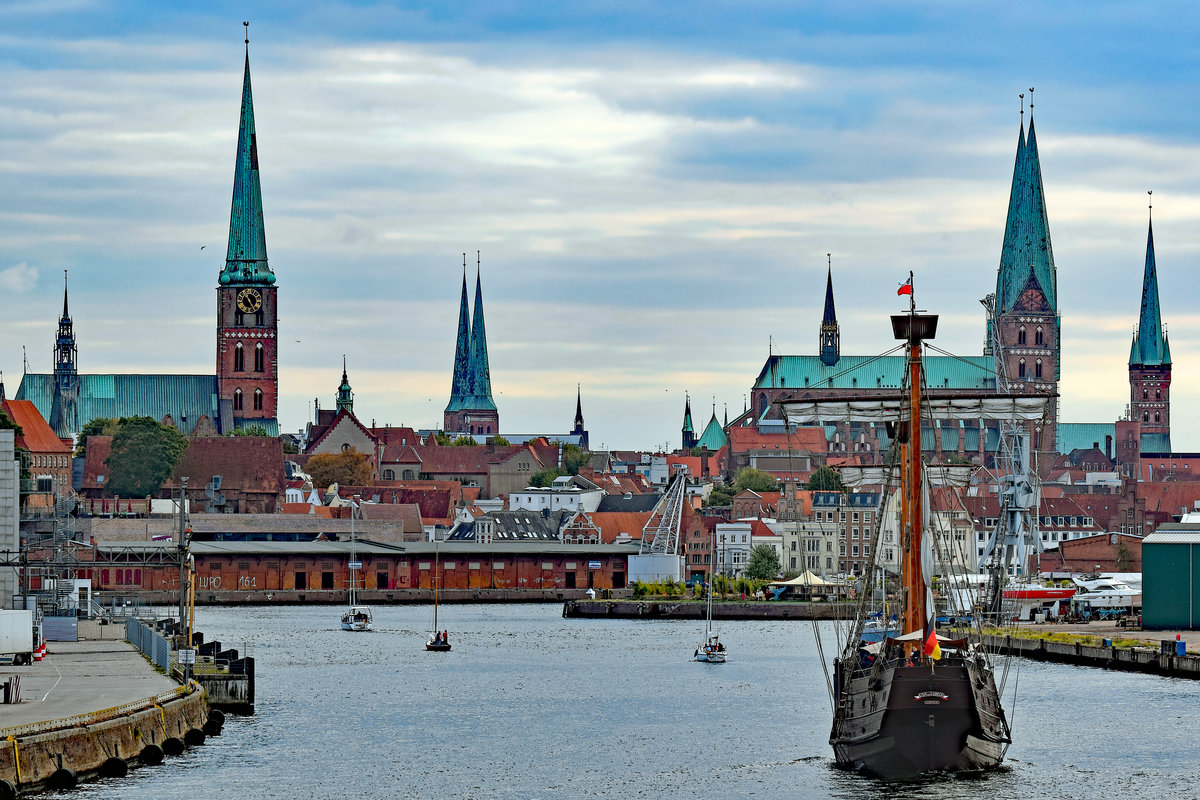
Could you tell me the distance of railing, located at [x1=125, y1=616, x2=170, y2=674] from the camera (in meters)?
55.5

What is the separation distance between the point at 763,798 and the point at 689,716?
16568 mm

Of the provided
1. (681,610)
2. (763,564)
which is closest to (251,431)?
(763,564)

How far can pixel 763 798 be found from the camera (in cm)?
4234

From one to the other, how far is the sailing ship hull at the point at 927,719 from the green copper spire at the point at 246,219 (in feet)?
476

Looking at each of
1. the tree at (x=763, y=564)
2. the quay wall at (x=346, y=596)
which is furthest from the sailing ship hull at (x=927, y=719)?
the tree at (x=763, y=564)

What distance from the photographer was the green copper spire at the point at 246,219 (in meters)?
186

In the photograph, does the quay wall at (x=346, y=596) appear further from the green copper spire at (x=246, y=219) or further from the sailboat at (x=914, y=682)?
the sailboat at (x=914, y=682)

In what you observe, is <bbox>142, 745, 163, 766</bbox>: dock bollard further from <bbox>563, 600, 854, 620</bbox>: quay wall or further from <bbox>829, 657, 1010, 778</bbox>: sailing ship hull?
<bbox>563, 600, 854, 620</bbox>: quay wall

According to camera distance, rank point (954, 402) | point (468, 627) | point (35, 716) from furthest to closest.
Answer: point (468, 627), point (954, 402), point (35, 716)

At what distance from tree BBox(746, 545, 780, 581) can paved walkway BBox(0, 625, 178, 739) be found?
263ft

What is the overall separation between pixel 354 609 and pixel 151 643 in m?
44.3

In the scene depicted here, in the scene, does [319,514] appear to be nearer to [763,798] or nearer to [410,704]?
[410,704]

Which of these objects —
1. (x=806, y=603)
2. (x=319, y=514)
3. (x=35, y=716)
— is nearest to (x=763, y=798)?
(x=35, y=716)

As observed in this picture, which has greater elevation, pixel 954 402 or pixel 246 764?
pixel 954 402
